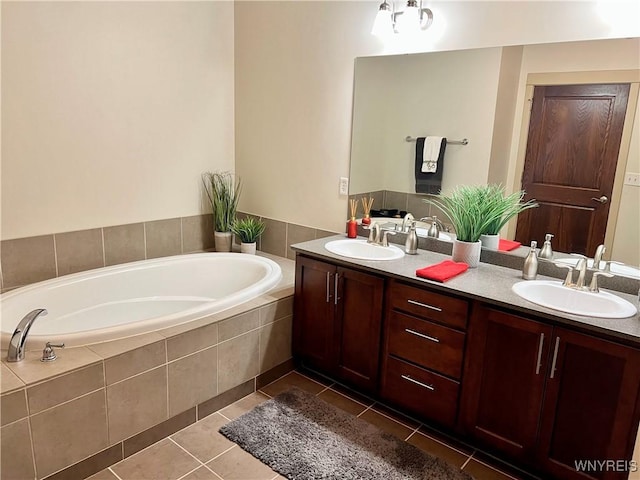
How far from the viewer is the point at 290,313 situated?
2.72 m

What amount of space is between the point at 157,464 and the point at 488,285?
5.56 feet

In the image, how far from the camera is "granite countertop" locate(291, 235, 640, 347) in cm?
168

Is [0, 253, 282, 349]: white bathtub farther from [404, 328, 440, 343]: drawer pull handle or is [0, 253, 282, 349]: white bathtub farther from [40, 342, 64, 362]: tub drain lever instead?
[404, 328, 440, 343]: drawer pull handle

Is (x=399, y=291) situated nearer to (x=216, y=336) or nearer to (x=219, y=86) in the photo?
(x=216, y=336)

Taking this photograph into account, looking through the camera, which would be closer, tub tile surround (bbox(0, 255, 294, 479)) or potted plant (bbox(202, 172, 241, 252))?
tub tile surround (bbox(0, 255, 294, 479))

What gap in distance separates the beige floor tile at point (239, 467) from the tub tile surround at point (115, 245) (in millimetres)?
1526

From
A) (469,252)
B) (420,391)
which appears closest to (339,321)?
(420,391)

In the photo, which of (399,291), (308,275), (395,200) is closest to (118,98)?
(308,275)

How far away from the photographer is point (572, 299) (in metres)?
2.03

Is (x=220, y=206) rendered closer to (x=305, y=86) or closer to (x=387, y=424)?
(x=305, y=86)

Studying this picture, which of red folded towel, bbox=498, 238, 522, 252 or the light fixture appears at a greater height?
the light fixture

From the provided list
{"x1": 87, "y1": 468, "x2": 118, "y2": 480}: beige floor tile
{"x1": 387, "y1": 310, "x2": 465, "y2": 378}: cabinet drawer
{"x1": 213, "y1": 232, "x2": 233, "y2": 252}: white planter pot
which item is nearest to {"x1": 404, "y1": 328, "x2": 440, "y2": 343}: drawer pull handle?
{"x1": 387, "y1": 310, "x2": 465, "y2": 378}: cabinet drawer

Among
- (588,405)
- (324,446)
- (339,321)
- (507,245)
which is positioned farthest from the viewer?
(339,321)

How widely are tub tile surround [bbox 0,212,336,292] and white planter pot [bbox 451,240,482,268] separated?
1.05m
